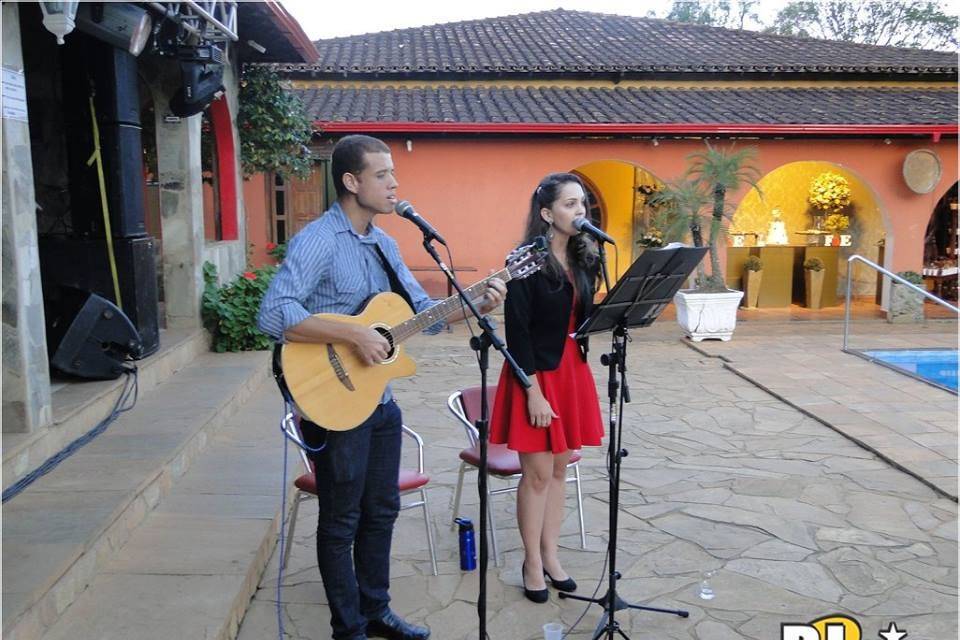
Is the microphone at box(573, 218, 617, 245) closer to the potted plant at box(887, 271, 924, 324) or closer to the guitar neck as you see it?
the guitar neck

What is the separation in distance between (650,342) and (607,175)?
4718 mm

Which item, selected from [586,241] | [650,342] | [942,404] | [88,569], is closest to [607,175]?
[650,342]

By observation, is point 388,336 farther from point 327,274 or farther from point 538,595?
point 538,595

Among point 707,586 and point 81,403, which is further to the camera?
point 81,403

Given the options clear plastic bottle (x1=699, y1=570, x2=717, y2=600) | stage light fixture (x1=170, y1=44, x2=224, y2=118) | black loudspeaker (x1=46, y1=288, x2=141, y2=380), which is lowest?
clear plastic bottle (x1=699, y1=570, x2=717, y2=600)

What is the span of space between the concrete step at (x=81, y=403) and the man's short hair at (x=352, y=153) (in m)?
2.13

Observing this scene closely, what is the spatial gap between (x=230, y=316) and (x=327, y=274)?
15.8 ft

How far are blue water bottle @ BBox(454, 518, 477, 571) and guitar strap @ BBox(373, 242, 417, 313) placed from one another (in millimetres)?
1190

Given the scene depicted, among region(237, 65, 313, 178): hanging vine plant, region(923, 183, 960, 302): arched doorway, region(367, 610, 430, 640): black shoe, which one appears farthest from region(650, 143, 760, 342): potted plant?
region(367, 610, 430, 640): black shoe

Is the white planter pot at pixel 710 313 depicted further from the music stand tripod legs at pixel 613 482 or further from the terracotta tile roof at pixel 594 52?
the music stand tripod legs at pixel 613 482

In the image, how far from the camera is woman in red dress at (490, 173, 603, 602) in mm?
3176

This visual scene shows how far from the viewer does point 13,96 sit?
3.87m

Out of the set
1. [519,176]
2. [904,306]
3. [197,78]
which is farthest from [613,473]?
[904,306]

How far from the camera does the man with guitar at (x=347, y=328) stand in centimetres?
266
